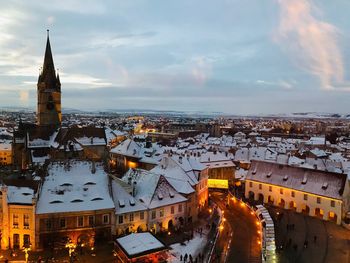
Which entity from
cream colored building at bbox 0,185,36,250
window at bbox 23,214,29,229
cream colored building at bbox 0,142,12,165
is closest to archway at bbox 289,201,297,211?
cream colored building at bbox 0,185,36,250

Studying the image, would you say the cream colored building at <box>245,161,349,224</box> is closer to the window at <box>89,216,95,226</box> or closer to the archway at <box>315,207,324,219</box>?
the archway at <box>315,207,324,219</box>

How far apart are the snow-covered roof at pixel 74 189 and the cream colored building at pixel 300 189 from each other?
3395 cm

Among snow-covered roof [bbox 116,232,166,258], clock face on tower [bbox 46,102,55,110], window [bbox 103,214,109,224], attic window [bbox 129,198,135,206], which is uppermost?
clock face on tower [bbox 46,102,55,110]

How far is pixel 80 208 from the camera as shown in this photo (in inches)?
1780

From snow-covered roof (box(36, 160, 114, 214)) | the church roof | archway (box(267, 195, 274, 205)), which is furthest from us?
the church roof

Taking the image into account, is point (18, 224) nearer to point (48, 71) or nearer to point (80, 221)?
point (80, 221)

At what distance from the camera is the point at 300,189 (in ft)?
Answer: 206

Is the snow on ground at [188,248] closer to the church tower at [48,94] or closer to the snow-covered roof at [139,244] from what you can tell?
the snow-covered roof at [139,244]

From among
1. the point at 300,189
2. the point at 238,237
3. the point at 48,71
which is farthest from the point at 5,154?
the point at 300,189

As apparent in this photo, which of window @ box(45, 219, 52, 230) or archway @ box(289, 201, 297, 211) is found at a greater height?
window @ box(45, 219, 52, 230)

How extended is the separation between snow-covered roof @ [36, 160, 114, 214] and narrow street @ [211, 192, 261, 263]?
15768 mm

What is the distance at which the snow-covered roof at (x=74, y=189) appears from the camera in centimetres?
4519

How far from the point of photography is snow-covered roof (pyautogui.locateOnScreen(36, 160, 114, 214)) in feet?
148

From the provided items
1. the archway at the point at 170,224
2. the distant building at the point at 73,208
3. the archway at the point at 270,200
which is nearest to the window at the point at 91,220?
the distant building at the point at 73,208
